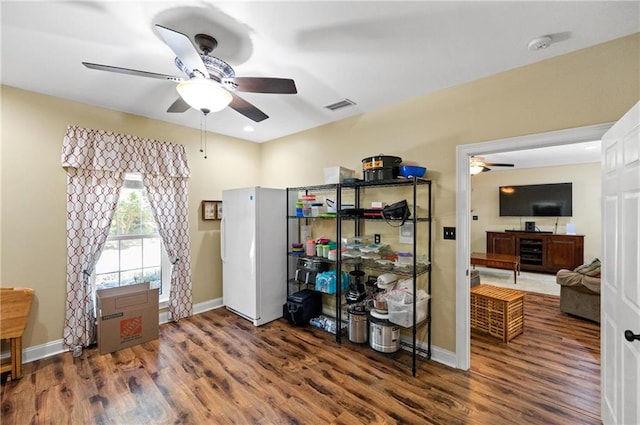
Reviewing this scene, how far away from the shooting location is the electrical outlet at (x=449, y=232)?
262cm

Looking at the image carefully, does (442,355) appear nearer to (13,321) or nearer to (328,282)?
(328,282)

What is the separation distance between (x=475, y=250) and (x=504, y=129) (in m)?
6.10

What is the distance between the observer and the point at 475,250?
7.58 m

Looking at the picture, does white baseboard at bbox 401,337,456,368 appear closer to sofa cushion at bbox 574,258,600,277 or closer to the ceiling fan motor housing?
sofa cushion at bbox 574,258,600,277

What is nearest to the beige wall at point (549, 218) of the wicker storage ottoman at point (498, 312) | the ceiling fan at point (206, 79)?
the wicker storage ottoman at point (498, 312)

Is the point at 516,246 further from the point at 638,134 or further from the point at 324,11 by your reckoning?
the point at 324,11

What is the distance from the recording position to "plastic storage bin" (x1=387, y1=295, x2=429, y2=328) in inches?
102

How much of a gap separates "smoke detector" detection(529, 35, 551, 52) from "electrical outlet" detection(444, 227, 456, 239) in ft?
4.92

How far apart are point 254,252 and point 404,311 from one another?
1.88 metres

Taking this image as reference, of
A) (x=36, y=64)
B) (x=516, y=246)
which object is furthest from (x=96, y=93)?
(x=516, y=246)

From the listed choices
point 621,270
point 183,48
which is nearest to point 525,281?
point 621,270

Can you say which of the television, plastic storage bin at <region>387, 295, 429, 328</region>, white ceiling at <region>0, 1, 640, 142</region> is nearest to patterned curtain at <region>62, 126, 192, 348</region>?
white ceiling at <region>0, 1, 640, 142</region>

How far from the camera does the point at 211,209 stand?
160 inches

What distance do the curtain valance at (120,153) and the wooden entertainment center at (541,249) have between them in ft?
24.0
